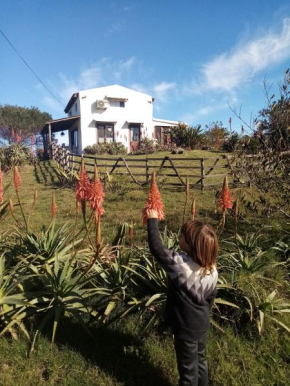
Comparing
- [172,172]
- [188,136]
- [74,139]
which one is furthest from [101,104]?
[172,172]

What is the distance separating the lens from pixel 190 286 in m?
2.29

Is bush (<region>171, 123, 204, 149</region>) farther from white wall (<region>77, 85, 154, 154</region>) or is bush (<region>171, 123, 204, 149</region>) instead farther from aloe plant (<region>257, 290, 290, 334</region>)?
aloe plant (<region>257, 290, 290, 334</region>)

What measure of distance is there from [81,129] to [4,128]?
2153 centimetres

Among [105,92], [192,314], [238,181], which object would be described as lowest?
[192,314]

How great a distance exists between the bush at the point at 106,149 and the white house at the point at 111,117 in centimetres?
113

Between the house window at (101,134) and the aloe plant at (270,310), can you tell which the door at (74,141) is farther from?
the aloe plant at (270,310)

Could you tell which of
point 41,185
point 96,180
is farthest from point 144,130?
point 96,180

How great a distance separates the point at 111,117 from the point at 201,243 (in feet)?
86.3

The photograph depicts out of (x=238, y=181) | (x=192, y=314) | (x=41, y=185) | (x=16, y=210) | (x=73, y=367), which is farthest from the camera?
(x=41, y=185)

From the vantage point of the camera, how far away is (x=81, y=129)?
85.8 ft

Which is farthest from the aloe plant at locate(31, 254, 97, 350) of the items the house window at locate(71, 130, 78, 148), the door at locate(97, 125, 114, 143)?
the house window at locate(71, 130, 78, 148)

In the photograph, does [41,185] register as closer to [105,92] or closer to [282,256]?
[282,256]

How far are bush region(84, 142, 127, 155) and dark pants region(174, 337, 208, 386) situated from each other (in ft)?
76.4

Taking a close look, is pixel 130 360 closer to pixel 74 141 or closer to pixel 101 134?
pixel 101 134
